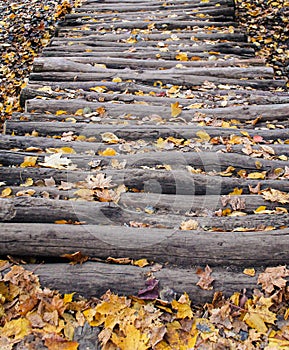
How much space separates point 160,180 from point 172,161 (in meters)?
0.29

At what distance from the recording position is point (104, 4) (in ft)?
22.5

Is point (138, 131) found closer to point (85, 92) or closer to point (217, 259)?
point (85, 92)

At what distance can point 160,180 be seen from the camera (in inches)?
109

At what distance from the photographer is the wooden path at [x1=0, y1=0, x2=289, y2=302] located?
217 cm

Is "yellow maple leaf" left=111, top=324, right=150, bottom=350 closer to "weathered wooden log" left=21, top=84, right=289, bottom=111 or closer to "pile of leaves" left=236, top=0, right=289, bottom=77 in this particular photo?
"weathered wooden log" left=21, top=84, right=289, bottom=111

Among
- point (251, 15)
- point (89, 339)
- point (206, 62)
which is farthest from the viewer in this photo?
point (251, 15)

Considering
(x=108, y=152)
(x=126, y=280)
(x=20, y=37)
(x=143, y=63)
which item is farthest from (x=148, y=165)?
(x=20, y=37)

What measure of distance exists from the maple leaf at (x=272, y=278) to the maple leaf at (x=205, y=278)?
0.27m

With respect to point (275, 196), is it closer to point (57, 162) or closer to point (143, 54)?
point (57, 162)

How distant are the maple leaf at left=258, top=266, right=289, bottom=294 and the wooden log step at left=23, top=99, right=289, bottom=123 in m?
1.91

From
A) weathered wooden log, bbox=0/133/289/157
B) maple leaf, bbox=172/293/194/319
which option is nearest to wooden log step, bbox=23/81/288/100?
weathered wooden log, bbox=0/133/289/157

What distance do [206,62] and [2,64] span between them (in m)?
4.30

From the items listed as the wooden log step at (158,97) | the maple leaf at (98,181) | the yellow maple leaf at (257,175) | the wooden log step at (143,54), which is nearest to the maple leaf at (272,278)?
the yellow maple leaf at (257,175)

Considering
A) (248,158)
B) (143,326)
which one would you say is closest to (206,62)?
(248,158)
